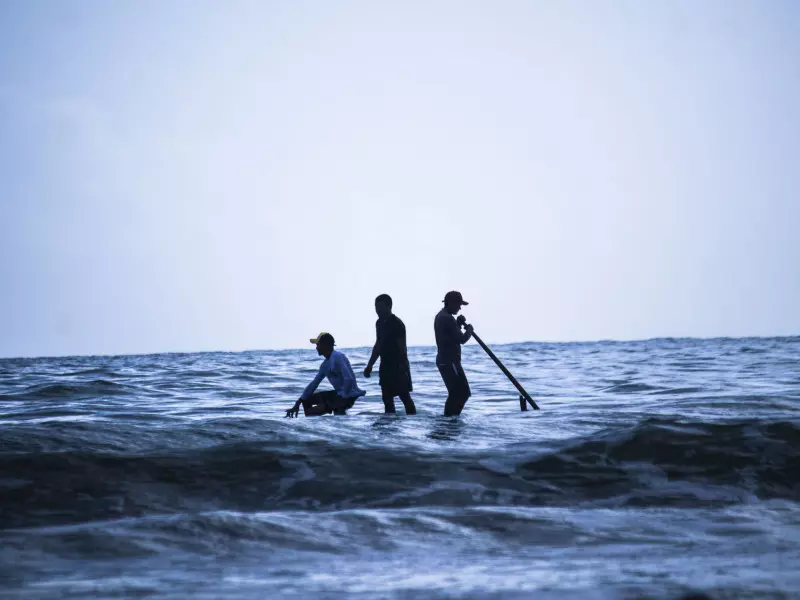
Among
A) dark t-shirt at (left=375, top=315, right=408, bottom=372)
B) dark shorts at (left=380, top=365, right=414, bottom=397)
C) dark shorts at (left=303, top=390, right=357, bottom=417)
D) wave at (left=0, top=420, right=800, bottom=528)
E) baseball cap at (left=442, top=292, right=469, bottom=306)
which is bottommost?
wave at (left=0, top=420, right=800, bottom=528)

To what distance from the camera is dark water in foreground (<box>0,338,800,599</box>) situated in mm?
4055

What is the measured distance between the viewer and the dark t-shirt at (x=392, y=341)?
1177 cm

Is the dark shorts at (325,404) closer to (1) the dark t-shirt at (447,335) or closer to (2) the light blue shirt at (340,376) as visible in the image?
(2) the light blue shirt at (340,376)

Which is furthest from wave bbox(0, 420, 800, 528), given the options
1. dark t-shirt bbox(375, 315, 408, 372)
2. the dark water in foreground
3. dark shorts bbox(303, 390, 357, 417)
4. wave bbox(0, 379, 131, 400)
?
wave bbox(0, 379, 131, 400)

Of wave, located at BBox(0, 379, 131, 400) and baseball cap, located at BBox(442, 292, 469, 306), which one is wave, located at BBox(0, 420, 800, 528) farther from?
wave, located at BBox(0, 379, 131, 400)

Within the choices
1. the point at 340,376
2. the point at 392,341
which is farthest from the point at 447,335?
the point at 340,376

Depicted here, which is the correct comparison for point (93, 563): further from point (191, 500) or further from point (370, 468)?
point (370, 468)

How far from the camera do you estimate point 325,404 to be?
39.7 feet

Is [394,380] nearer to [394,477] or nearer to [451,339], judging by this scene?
[451,339]

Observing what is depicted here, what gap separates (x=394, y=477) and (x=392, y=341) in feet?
15.1

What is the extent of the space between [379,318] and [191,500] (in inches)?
228

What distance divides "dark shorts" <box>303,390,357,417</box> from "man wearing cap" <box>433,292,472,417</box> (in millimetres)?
1741

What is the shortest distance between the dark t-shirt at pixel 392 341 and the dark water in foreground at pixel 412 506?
3.26 feet

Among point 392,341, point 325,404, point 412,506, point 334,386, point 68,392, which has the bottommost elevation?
point 412,506
